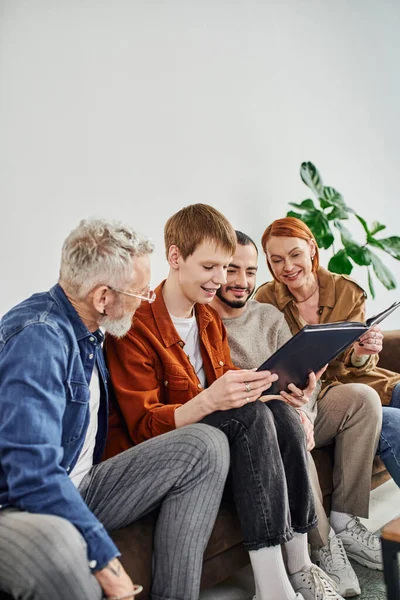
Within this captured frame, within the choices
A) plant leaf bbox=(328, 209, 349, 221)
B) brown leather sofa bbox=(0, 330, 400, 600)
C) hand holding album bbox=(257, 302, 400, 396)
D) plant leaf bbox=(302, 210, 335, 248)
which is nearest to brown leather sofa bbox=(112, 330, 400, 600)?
brown leather sofa bbox=(0, 330, 400, 600)

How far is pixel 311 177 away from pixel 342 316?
4.07 ft

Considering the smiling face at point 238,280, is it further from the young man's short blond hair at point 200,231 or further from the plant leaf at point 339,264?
the plant leaf at point 339,264

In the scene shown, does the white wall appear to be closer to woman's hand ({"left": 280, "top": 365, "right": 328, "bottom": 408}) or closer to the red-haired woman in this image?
the red-haired woman

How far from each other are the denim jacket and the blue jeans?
42.9 inches

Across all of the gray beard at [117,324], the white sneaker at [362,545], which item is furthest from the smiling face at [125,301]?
the white sneaker at [362,545]

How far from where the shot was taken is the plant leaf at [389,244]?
142 inches

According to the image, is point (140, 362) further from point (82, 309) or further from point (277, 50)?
point (277, 50)

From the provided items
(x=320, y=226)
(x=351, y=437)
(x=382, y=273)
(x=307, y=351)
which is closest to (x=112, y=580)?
(x=307, y=351)

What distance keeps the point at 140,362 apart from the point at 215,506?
437mm

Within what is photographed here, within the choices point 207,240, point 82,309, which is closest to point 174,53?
point 207,240

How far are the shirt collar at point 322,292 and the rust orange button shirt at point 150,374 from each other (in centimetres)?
55

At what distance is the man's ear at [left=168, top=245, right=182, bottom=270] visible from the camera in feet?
6.06

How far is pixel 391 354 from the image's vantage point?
2695 mm

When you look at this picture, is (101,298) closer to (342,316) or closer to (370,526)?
(342,316)
